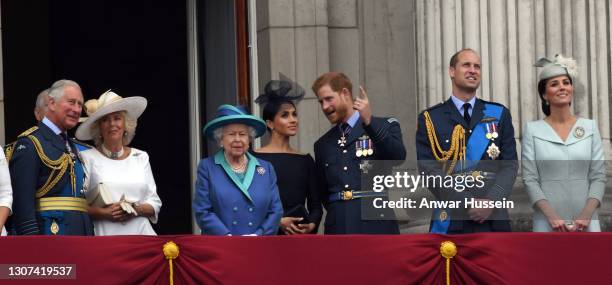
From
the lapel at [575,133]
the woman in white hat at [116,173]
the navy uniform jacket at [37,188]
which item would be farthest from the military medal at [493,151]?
the navy uniform jacket at [37,188]

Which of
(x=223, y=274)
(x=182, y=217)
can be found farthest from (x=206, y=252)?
(x=182, y=217)

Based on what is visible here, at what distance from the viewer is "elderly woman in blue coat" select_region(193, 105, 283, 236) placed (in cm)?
1013

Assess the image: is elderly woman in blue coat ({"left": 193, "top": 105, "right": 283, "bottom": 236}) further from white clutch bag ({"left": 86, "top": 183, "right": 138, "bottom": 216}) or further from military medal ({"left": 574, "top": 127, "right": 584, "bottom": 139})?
military medal ({"left": 574, "top": 127, "right": 584, "bottom": 139})

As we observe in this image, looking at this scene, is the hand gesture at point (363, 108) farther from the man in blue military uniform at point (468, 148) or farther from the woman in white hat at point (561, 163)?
the woman in white hat at point (561, 163)

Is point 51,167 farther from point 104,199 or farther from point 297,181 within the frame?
point 297,181

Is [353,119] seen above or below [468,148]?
above

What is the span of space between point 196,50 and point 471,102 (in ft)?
12.5

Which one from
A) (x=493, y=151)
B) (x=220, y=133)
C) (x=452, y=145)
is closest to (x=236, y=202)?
(x=220, y=133)

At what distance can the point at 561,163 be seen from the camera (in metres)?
10.3

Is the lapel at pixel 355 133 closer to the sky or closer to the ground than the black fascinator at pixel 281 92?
closer to the ground

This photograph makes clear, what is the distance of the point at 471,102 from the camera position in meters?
10.6

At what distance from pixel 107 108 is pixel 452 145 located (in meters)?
2.22

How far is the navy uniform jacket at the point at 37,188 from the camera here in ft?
32.1

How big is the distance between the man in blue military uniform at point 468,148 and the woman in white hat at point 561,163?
6.5 inches
